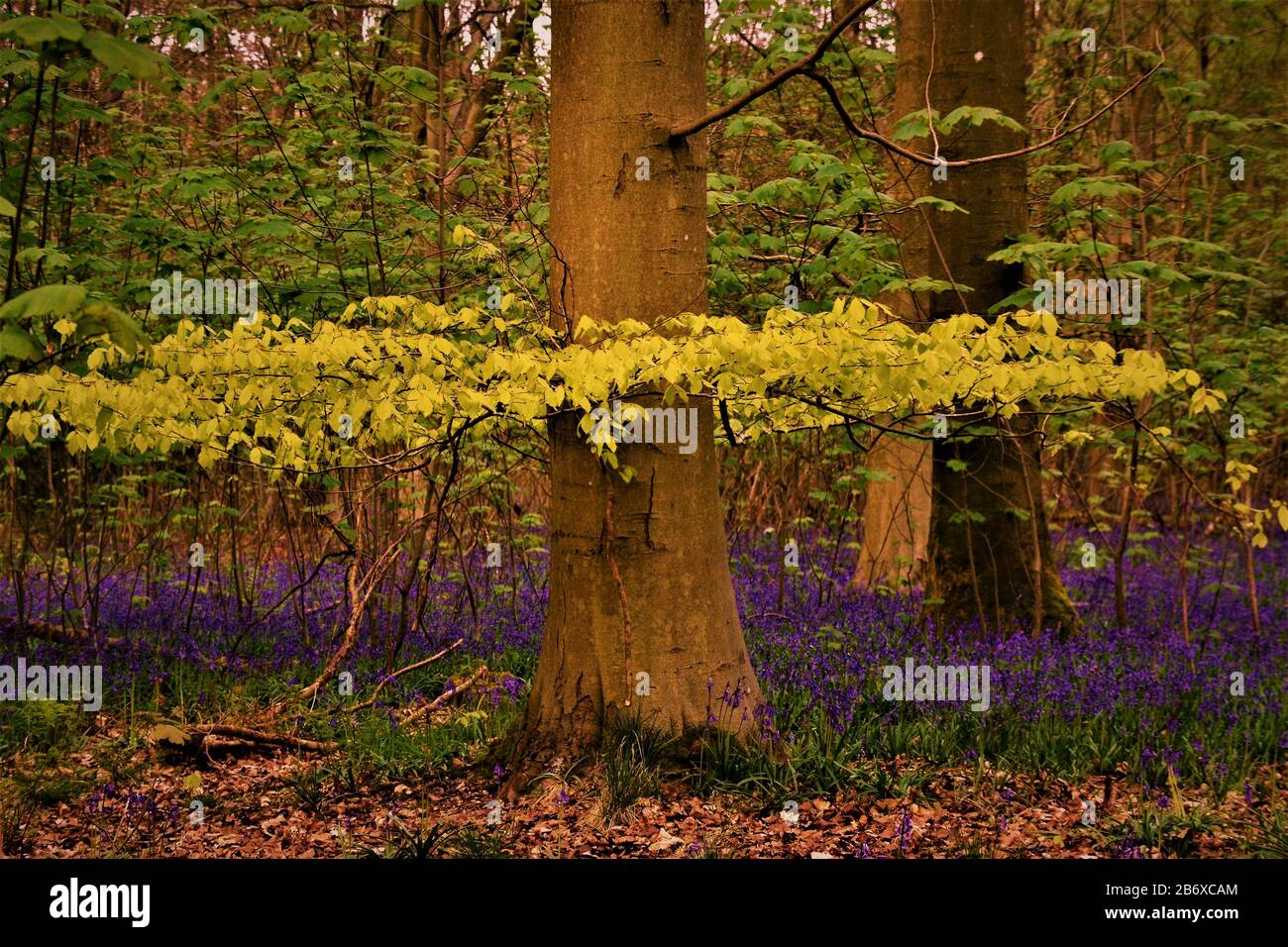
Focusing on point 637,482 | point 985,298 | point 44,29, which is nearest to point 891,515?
point 985,298

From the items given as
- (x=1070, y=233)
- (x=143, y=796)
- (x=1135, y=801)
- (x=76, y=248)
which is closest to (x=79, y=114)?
(x=76, y=248)

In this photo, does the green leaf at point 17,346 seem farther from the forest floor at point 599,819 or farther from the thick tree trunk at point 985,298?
the thick tree trunk at point 985,298

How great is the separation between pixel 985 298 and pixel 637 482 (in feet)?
11.8

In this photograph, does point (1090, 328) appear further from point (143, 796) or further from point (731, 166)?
point (143, 796)

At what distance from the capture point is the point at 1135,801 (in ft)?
14.1

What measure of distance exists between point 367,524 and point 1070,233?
6455 mm

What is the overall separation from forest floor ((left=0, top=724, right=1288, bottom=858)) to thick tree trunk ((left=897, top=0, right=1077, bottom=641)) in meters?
2.21

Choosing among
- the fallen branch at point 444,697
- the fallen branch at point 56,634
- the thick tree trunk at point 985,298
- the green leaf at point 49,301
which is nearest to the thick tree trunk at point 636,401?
the fallen branch at point 444,697

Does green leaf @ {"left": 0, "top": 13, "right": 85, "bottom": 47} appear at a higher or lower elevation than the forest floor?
higher

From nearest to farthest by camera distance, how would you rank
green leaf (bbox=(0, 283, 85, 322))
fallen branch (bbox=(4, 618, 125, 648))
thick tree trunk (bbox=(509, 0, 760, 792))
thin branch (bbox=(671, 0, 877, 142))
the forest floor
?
green leaf (bbox=(0, 283, 85, 322)), thin branch (bbox=(671, 0, 877, 142)), the forest floor, thick tree trunk (bbox=(509, 0, 760, 792)), fallen branch (bbox=(4, 618, 125, 648))

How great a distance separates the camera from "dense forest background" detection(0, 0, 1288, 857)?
411cm

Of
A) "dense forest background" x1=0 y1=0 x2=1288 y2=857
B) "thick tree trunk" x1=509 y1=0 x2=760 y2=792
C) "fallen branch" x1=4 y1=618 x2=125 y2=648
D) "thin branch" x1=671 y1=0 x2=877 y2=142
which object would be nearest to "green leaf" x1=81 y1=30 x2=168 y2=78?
"dense forest background" x1=0 y1=0 x2=1288 y2=857

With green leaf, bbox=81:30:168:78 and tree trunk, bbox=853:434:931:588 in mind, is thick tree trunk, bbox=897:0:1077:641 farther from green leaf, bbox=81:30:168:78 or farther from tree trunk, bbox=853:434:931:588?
green leaf, bbox=81:30:168:78

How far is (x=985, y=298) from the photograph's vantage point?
22.2 ft
